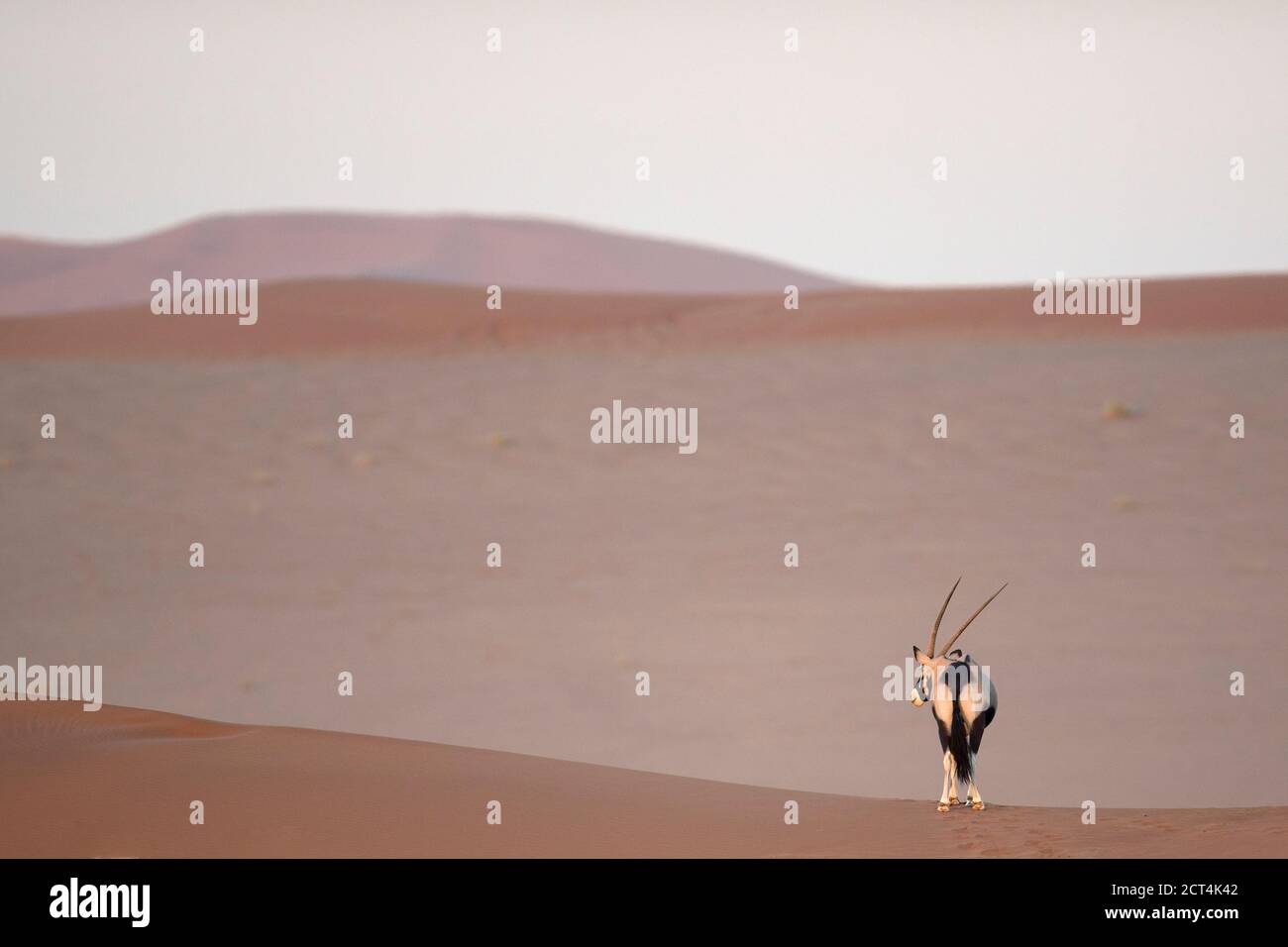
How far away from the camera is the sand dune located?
5.63m

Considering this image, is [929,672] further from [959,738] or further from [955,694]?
[959,738]

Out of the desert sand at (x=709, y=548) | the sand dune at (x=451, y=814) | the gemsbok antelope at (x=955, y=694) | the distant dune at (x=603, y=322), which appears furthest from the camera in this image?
the distant dune at (x=603, y=322)

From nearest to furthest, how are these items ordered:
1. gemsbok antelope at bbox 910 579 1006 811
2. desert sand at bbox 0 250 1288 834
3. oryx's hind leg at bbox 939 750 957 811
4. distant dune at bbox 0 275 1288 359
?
1. gemsbok antelope at bbox 910 579 1006 811
2. oryx's hind leg at bbox 939 750 957 811
3. desert sand at bbox 0 250 1288 834
4. distant dune at bbox 0 275 1288 359

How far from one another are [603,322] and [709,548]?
11.7 meters

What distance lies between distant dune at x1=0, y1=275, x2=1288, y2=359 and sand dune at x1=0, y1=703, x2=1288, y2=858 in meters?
13.9

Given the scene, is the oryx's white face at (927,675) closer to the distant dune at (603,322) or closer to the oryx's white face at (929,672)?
the oryx's white face at (929,672)

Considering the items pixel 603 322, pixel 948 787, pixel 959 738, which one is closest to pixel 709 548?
pixel 948 787

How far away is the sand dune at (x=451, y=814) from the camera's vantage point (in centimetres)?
563

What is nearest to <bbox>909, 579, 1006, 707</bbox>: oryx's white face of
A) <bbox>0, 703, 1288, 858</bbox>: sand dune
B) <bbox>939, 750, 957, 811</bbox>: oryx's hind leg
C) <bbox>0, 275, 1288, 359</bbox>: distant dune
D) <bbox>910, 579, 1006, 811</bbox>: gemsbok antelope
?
<bbox>910, 579, 1006, 811</bbox>: gemsbok antelope

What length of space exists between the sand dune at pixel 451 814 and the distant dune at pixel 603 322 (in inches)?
547

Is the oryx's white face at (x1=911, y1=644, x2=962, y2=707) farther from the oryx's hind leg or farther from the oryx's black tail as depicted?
the oryx's hind leg

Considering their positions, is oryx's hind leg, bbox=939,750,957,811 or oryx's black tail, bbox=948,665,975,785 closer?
oryx's black tail, bbox=948,665,975,785

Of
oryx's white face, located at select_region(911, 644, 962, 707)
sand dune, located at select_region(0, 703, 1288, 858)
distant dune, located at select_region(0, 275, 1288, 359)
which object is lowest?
sand dune, located at select_region(0, 703, 1288, 858)

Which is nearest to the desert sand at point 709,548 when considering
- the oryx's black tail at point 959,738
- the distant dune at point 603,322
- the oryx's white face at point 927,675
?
the oryx's black tail at point 959,738
